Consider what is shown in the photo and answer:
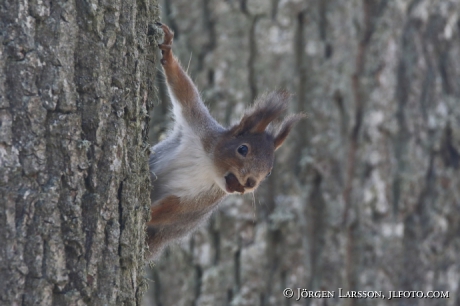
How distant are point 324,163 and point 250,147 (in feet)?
3.02

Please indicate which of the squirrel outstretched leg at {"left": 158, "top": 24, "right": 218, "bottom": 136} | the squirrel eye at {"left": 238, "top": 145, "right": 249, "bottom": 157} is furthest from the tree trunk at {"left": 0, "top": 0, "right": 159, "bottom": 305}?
the squirrel eye at {"left": 238, "top": 145, "right": 249, "bottom": 157}

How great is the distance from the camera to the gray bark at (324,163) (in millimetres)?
3662

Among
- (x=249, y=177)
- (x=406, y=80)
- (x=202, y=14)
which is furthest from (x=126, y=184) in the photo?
(x=406, y=80)

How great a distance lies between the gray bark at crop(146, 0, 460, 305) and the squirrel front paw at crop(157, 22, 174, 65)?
1.01 m

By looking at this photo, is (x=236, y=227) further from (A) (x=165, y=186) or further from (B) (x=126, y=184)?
(B) (x=126, y=184)

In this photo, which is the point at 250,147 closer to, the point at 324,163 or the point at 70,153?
the point at 324,163

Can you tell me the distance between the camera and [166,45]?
256cm

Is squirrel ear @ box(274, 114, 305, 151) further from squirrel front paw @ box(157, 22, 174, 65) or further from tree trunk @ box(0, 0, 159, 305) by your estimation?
tree trunk @ box(0, 0, 159, 305)

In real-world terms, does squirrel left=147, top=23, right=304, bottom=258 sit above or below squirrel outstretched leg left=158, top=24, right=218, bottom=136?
below

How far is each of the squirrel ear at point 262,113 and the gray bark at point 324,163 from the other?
712 millimetres

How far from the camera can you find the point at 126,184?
1.85 m

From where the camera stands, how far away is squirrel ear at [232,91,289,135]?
2.78 m

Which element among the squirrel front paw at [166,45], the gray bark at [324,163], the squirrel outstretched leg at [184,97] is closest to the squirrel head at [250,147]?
the squirrel outstretched leg at [184,97]

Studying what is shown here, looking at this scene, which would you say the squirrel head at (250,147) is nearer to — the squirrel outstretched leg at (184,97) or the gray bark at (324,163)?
the squirrel outstretched leg at (184,97)
